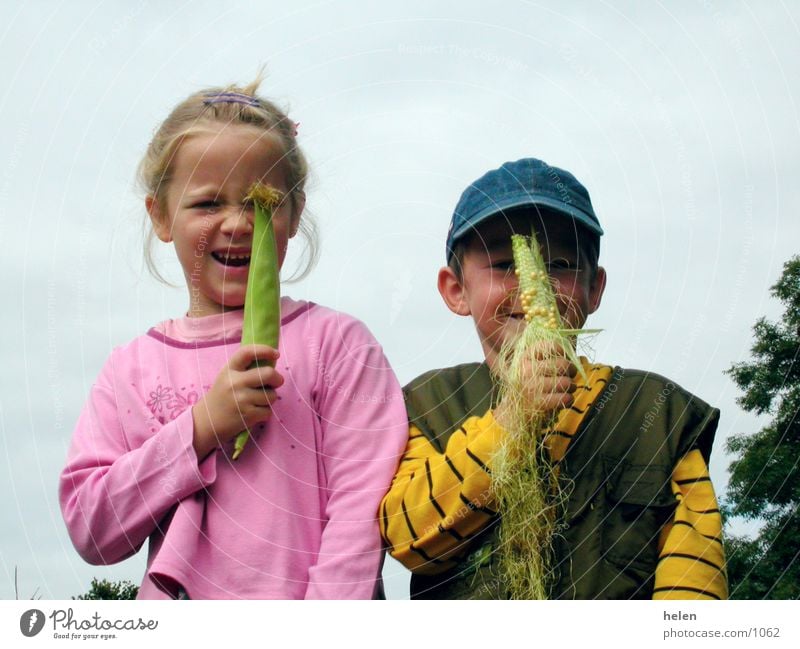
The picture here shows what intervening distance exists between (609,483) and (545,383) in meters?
0.25

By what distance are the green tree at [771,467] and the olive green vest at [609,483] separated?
0.22 metres

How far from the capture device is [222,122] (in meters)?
2.03

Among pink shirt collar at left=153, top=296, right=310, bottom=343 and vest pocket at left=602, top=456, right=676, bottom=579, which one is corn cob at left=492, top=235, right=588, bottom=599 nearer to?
vest pocket at left=602, top=456, right=676, bottom=579

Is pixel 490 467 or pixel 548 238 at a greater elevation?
pixel 548 238

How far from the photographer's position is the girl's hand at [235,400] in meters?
A: 1.89

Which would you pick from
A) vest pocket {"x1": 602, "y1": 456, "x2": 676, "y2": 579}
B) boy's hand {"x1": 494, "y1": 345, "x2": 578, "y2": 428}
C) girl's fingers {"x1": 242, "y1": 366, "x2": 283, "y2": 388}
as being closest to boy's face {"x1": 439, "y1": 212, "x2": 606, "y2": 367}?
A: boy's hand {"x1": 494, "y1": 345, "x2": 578, "y2": 428}

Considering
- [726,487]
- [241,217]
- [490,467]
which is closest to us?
[490,467]

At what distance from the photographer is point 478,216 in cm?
205

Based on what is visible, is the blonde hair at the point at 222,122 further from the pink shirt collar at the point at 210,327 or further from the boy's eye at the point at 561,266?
the boy's eye at the point at 561,266

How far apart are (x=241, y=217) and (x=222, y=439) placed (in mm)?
412

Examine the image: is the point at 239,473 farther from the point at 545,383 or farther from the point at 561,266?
the point at 561,266

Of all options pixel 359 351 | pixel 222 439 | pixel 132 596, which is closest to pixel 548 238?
pixel 359 351

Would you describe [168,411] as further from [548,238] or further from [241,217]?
[548,238]
